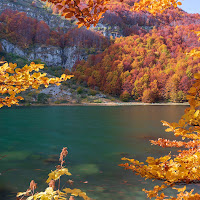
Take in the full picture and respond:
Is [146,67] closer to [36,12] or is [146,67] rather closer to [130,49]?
[130,49]

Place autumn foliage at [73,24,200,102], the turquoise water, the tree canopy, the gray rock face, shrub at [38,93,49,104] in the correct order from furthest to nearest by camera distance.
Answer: the gray rock face, autumn foliage at [73,24,200,102], shrub at [38,93,49,104], the turquoise water, the tree canopy

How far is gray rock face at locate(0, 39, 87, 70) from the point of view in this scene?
92.4 metres

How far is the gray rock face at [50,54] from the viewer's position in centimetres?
9244

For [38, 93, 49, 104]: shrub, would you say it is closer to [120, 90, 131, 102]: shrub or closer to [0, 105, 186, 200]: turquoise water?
[120, 90, 131, 102]: shrub

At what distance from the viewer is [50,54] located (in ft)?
319

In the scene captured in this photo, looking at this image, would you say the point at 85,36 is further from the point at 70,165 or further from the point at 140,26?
the point at 70,165

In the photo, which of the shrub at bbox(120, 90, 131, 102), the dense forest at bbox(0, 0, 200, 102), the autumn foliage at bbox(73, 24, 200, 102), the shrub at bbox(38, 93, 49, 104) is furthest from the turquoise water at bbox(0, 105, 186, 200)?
the autumn foliage at bbox(73, 24, 200, 102)

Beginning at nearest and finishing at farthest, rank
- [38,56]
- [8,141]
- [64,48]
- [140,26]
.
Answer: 1. [8,141]
2. [38,56]
3. [64,48]
4. [140,26]

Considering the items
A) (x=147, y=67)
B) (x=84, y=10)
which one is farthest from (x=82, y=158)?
(x=147, y=67)

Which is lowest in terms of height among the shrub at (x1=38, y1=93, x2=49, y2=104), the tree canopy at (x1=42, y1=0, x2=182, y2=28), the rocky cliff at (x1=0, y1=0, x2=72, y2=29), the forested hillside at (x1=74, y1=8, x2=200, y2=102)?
the tree canopy at (x1=42, y1=0, x2=182, y2=28)

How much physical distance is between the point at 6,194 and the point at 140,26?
420 feet

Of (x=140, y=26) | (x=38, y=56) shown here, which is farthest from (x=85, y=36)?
(x=140, y=26)

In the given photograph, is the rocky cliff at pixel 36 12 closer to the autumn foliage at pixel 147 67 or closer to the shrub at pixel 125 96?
the autumn foliage at pixel 147 67

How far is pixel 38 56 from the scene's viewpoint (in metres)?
94.5
